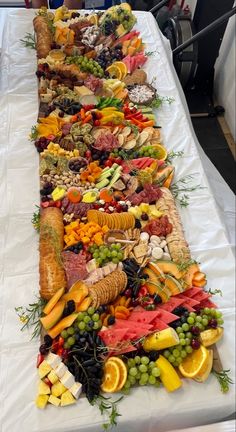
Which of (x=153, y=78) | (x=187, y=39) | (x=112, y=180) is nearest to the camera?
(x=112, y=180)

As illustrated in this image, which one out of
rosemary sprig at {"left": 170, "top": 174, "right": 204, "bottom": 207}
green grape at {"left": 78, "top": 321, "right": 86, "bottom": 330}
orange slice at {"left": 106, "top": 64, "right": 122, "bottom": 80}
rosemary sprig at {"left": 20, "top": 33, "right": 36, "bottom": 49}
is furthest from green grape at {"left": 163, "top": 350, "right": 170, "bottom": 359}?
rosemary sprig at {"left": 20, "top": 33, "right": 36, "bottom": 49}

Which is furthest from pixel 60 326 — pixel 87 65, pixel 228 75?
pixel 228 75

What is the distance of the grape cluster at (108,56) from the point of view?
2.77 meters

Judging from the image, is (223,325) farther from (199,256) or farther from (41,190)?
(41,190)

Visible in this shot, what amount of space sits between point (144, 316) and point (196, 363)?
0.27m

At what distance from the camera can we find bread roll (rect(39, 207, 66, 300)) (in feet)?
5.65

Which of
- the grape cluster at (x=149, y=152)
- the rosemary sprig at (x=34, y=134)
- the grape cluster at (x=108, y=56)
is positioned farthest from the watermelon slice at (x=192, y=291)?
the grape cluster at (x=108, y=56)

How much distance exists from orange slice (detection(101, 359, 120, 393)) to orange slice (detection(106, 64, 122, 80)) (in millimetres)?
1881

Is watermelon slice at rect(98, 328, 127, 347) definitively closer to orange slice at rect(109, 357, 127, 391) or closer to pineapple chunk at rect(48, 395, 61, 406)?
orange slice at rect(109, 357, 127, 391)

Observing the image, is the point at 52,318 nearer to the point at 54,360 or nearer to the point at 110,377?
the point at 54,360

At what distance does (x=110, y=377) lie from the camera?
1544mm

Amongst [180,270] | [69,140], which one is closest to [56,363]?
[180,270]

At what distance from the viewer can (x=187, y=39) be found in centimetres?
321

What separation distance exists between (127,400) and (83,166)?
3.87 ft
